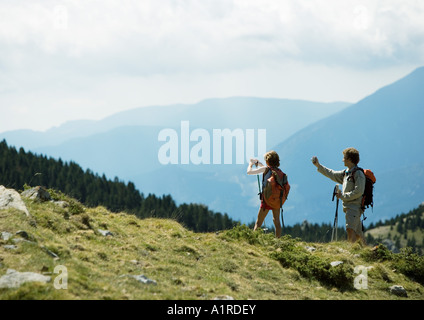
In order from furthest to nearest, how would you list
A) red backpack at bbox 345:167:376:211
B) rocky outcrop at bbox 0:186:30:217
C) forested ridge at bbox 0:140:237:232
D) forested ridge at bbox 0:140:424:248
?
forested ridge at bbox 0:140:424:248 < forested ridge at bbox 0:140:237:232 < red backpack at bbox 345:167:376:211 < rocky outcrop at bbox 0:186:30:217

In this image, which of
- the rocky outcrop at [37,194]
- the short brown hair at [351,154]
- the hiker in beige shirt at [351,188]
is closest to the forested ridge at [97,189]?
the hiker in beige shirt at [351,188]

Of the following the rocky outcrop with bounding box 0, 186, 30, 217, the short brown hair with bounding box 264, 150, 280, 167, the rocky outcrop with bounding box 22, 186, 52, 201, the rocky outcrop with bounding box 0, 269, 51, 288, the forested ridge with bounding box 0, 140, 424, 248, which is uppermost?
the forested ridge with bounding box 0, 140, 424, 248

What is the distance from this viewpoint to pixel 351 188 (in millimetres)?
15898

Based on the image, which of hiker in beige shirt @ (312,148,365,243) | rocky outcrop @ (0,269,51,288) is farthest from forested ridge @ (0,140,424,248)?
rocky outcrop @ (0,269,51,288)

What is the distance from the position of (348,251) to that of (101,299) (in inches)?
388

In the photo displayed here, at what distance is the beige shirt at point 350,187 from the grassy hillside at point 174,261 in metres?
1.52

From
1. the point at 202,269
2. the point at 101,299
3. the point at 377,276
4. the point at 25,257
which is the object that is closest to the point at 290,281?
the point at 202,269

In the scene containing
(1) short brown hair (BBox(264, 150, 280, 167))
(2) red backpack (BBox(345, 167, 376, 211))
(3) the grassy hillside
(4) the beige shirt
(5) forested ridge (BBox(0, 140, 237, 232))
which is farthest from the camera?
(5) forested ridge (BBox(0, 140, 237, 232))

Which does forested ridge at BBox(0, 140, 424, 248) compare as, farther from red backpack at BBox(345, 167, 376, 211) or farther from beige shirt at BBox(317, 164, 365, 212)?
red backpack at BBox(345, 167, 376, 211)

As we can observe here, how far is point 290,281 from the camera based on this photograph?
12.8 m

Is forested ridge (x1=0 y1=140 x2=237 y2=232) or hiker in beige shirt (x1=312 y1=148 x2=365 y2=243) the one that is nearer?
hiker in beige shirt (x1=312 y1=148 x2=365 y2=243)

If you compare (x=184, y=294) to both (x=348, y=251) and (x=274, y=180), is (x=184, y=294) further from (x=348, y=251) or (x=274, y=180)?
(x=348, y=251)

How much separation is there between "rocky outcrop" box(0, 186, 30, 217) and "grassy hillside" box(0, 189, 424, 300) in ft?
1.20

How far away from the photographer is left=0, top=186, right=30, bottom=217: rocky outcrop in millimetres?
13117
